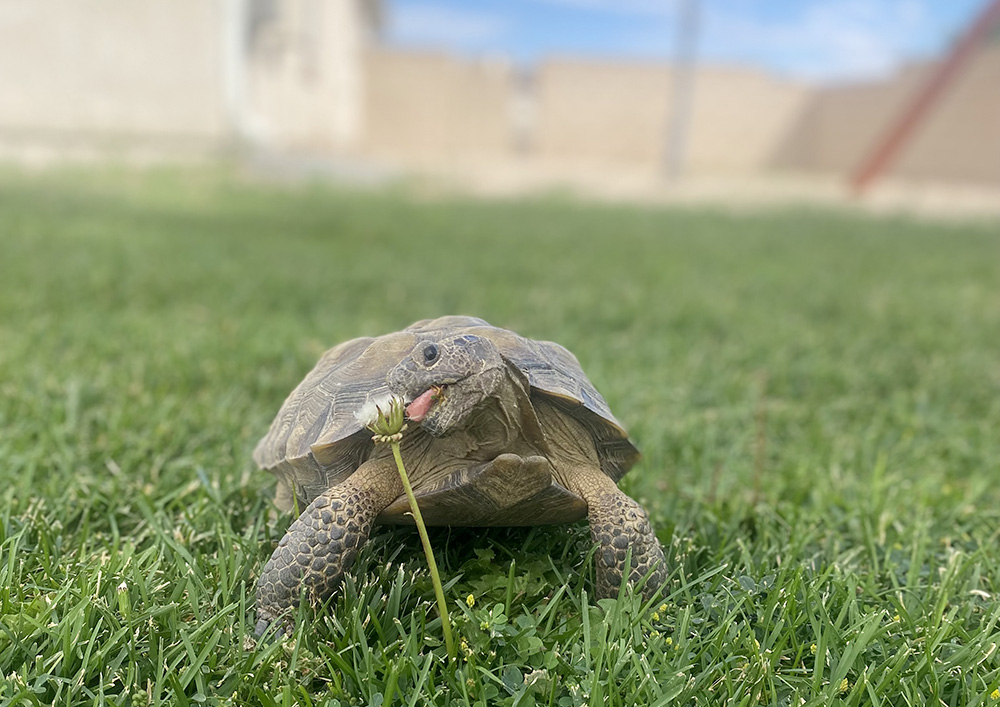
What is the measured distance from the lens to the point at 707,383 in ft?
10.3

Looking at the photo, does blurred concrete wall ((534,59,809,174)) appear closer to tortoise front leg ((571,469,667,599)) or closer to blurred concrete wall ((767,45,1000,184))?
blurred concrete wall ((767,45,1000,184))

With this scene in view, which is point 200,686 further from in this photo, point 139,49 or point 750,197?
point 750,197

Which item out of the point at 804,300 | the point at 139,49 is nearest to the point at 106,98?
the point at 139,49

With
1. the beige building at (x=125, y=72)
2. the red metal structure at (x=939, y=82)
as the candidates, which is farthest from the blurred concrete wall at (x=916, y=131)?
the beige building at (x=125, y=72)

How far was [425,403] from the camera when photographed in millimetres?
1219

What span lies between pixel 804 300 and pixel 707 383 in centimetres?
201

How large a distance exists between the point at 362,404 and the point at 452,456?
7.7 inches

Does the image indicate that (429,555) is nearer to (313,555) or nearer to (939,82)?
(313,555)

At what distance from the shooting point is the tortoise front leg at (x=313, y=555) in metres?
1.31

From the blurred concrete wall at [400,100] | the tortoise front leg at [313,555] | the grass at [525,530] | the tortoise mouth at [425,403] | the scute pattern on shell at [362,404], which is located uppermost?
the blurred concrete wall at [400,100]

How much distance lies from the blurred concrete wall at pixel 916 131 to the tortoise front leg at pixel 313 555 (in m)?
19.3

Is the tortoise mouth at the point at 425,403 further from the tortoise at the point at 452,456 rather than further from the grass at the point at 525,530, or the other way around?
the grass at the point at 525,530

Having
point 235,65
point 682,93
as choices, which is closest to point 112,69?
point 235,65

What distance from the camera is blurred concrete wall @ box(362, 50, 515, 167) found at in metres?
24.2
